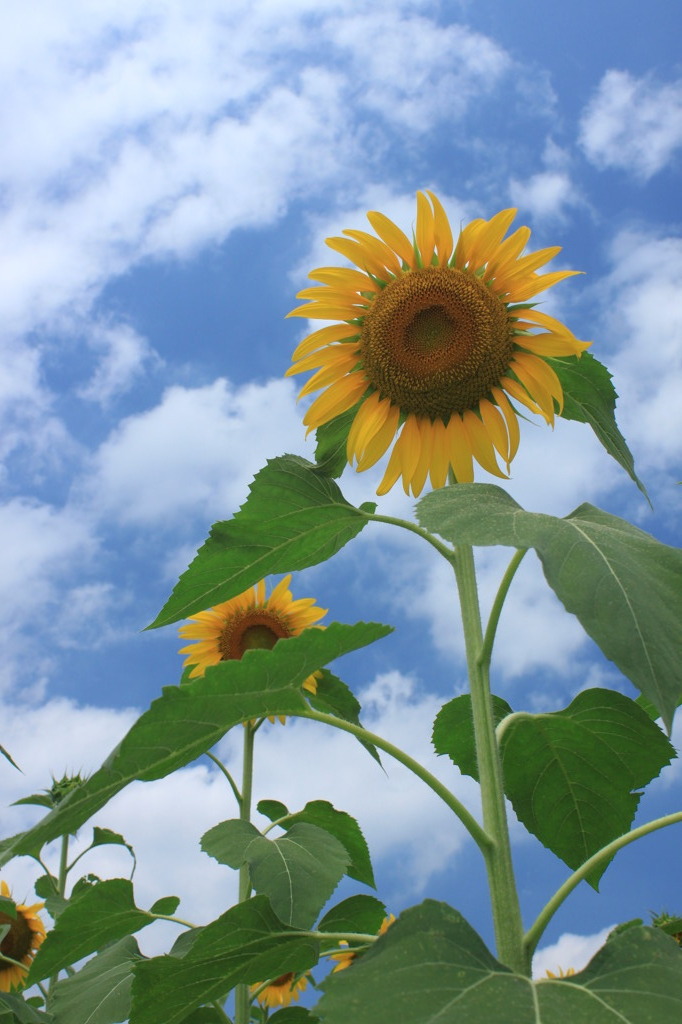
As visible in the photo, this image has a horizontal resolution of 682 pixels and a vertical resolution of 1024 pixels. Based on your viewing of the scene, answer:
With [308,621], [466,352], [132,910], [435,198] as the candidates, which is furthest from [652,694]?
[308,621]

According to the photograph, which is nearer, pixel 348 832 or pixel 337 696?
pixel 348 832

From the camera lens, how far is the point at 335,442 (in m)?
2.79

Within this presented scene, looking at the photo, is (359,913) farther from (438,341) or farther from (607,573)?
(607,573)

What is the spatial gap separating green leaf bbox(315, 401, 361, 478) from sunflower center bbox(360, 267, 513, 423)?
15 centimetres

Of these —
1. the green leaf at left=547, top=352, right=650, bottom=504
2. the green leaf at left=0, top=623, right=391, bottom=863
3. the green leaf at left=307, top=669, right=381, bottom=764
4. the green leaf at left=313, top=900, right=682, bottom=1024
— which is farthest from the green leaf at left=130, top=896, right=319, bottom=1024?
the green leaf at left=307, top=669, right=381, bottom=764

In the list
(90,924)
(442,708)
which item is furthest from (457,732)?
(90,924)

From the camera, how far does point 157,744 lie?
169 cm

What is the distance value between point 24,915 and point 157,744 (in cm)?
486

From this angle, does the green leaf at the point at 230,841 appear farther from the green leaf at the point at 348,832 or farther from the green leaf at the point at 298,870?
the green leaf at the point at 348,832

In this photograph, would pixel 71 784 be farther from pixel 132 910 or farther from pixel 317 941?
pixel 317 941

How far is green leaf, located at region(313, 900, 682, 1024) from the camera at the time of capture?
1334mm

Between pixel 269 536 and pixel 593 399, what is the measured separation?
95 cm

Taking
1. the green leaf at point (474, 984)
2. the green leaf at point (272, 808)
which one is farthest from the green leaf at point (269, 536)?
the green leaf at point (272, 808)

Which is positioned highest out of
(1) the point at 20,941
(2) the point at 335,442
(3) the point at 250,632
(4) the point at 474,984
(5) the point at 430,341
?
(3) the point at 250,632
